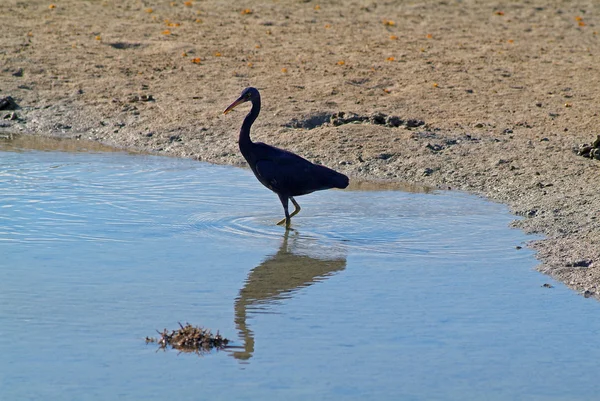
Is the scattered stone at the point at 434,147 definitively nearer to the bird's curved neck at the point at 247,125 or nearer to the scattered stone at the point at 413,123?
the scattered stone at the point at 413,123

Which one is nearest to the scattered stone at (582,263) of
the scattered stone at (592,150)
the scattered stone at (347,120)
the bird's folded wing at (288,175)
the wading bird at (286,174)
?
the wading bird at (286,174)

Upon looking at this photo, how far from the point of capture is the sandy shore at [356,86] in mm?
10359

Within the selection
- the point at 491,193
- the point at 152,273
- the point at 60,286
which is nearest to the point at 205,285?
the point at 152,273

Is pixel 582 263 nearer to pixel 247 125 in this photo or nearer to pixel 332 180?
pixel 332 180

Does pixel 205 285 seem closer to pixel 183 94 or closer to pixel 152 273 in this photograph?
pixel 152 273

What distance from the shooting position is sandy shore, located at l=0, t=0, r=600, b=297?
34.0ft

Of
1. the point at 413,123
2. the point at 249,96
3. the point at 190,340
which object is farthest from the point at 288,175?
the point at 413,123

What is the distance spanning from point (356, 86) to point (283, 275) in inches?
234

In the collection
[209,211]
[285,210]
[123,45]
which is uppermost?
[123,45]

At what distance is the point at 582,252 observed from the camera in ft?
25.3

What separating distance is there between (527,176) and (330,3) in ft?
26.4

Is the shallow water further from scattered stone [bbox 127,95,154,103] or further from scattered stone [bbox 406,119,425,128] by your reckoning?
scattered stone [bbox 127,95,154,103]

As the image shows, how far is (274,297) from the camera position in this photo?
6926mm

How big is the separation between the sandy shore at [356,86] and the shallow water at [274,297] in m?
0.82
